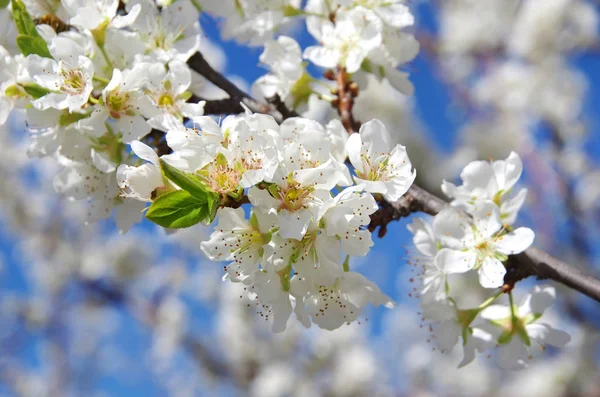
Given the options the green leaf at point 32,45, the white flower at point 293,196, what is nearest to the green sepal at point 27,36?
the green leaf at point 32,45

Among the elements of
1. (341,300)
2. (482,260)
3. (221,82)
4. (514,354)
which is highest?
(221,82)

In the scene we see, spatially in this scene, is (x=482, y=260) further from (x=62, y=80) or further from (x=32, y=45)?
(x=32, y=45)

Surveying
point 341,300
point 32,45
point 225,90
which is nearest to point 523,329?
point 341,300

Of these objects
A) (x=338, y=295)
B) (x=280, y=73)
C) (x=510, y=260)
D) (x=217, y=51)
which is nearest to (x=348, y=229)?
(x=338, y=295)

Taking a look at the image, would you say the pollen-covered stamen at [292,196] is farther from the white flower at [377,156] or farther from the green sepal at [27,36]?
the green sepal at [27,36]

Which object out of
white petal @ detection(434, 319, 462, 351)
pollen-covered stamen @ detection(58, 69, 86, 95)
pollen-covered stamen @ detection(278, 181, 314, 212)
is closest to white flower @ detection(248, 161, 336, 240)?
pollen-covered stamen @ detection(278, 181, 314, 212)
